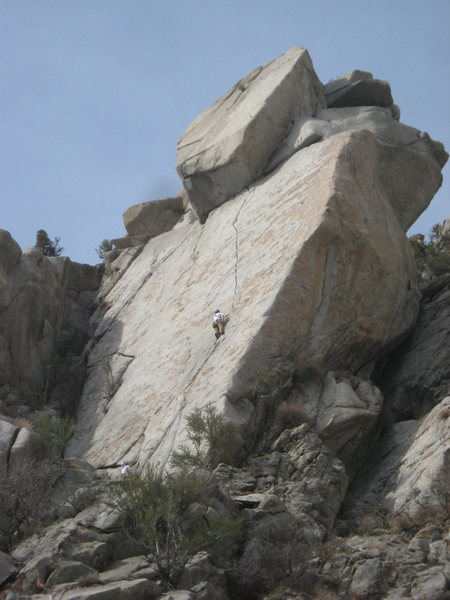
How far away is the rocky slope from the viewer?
43.8 feet

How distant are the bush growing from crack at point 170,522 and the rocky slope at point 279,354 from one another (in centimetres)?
24

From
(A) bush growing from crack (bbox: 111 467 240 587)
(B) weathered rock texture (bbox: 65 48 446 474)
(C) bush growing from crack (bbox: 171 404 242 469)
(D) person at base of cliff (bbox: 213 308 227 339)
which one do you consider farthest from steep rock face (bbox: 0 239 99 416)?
(A) bush growing from crack (bbox: 111 467 240 587)

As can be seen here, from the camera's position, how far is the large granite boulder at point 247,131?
82.2ft

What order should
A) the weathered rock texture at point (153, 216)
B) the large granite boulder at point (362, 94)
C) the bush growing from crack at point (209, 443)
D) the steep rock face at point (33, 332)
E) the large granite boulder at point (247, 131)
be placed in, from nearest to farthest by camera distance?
1. the bush growing from crack at point (209, 443)
2. the steep rock face at point (33, 332)
3. the large granite boulder at point (247, 131)
4. the large granite boulder at point (362, 94)
5. the weathered rock texture at point (153, 216)

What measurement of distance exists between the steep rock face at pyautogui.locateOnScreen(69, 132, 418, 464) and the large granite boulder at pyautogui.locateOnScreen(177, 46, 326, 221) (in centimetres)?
96

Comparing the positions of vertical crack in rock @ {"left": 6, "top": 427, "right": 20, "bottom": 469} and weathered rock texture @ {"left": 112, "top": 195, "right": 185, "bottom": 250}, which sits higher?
weathered rock texture @ {"left": 112, "top": 195, "right": 185, "bottom": 250}

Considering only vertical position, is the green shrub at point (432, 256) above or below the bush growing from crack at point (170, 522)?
above

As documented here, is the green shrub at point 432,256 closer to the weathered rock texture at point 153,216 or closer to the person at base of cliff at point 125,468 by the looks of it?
the weathered rock texture at point 153,216

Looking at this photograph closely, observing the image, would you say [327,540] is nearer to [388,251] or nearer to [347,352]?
[347,352]

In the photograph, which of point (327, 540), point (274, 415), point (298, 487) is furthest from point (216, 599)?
point (274, 415)

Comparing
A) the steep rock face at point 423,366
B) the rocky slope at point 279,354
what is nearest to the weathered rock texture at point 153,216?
the rocky slope at point 279,354

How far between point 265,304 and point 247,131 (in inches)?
314

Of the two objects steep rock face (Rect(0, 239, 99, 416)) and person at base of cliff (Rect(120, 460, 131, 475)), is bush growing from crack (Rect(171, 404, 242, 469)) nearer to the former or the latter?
person at base of cliff (Rect(120, 460, 131, 475))

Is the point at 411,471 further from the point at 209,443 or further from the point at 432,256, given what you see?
the point at 432,256
